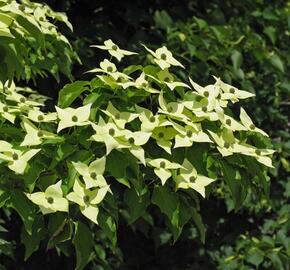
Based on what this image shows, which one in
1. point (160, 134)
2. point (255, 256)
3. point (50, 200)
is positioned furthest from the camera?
point (255, 256)

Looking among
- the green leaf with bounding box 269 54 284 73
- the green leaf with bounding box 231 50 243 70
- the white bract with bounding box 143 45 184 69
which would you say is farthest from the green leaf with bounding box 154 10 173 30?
the white bract with bounding box 143 45 184 69

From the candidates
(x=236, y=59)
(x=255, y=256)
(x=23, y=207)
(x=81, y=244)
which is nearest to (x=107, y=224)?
(x=81, y=244)

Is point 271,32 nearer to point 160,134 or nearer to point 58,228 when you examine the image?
point 160,134

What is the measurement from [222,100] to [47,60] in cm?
66

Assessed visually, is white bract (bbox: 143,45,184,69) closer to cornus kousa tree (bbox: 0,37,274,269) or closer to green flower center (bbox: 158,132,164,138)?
cornus kousa tree (bbox: 0,37,274,269)

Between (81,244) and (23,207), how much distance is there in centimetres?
14

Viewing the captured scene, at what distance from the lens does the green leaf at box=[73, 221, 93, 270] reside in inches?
55.4

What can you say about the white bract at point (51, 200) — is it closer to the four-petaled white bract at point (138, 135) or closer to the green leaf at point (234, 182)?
the four-petaled white bract at point (138, 135)

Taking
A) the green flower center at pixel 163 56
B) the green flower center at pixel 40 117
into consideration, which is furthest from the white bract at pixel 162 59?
the green flower center at pixel 40 117

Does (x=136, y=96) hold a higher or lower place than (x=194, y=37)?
higher

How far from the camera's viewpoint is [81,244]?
1415mm

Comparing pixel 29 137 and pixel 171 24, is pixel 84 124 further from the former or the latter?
pixel 171 24

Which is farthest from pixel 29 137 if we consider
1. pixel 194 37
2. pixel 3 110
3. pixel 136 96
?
pixel 194 37

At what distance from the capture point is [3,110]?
5.13ft
